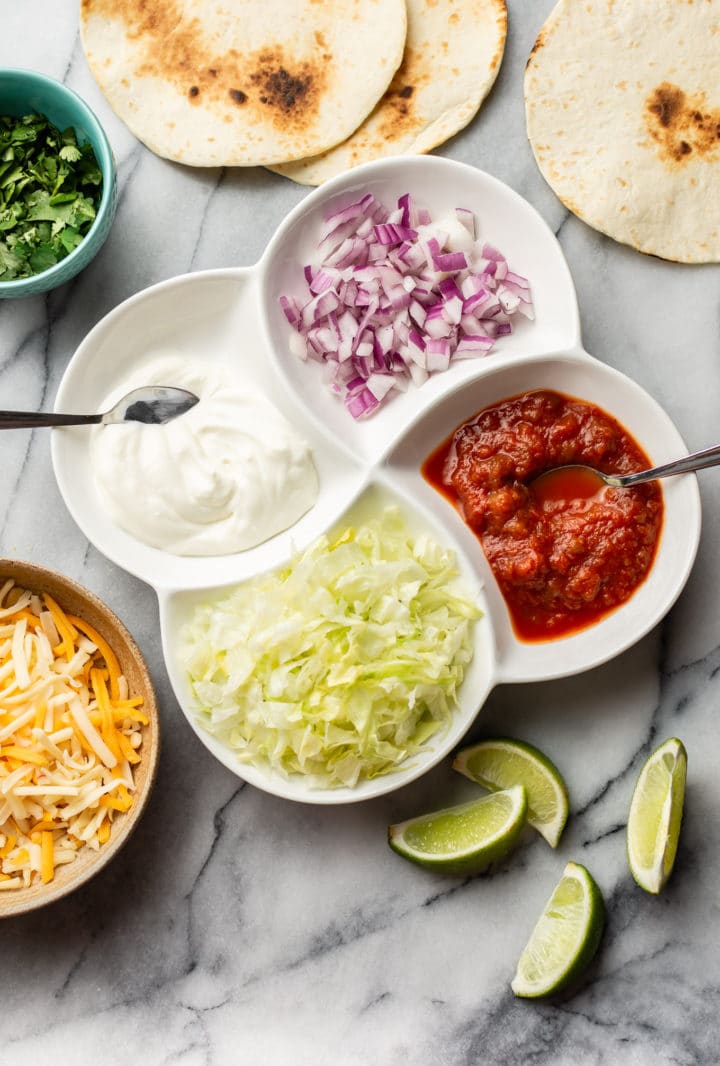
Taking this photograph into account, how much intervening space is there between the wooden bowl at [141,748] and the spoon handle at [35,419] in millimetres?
384

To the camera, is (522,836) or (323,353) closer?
(323,353)

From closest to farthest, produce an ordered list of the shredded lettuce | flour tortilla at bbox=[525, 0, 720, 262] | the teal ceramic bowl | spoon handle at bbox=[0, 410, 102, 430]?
1. spoon handle at bbox=[0, 410, 102, 430]
2. the shredded lettuce
3. the teal ceramic bowl
4. flour tortilla at bbox=[525, 0, 720, 262]

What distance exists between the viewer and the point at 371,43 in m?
2.42

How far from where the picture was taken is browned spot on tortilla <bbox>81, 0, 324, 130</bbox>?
8.04 ft

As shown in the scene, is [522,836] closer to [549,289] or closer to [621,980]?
[621,980]

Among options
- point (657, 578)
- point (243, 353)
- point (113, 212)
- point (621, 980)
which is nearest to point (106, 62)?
point (113, 212)

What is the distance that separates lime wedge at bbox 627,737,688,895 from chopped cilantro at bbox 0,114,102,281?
83.5 inches

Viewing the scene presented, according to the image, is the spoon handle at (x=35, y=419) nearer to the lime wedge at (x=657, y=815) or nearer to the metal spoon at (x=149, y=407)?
the metal spoon at (x=149, y=407)

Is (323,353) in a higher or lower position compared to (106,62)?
lower

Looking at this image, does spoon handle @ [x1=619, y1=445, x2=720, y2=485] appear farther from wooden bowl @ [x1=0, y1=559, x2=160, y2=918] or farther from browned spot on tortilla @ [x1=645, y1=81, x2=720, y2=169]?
wooden bowl @ [x1=0, y1=559, x2=160, y2=918]

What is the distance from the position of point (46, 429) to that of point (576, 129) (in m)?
1.75

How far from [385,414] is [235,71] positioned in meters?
1.07

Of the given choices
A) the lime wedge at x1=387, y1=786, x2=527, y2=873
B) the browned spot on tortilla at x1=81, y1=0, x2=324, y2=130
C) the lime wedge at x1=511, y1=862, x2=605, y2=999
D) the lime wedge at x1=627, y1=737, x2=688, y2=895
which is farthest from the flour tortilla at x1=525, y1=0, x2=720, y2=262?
the lime wedge at x1=511, y1=862, x2=605, y2=999

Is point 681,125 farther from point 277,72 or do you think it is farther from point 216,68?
point 216,68
